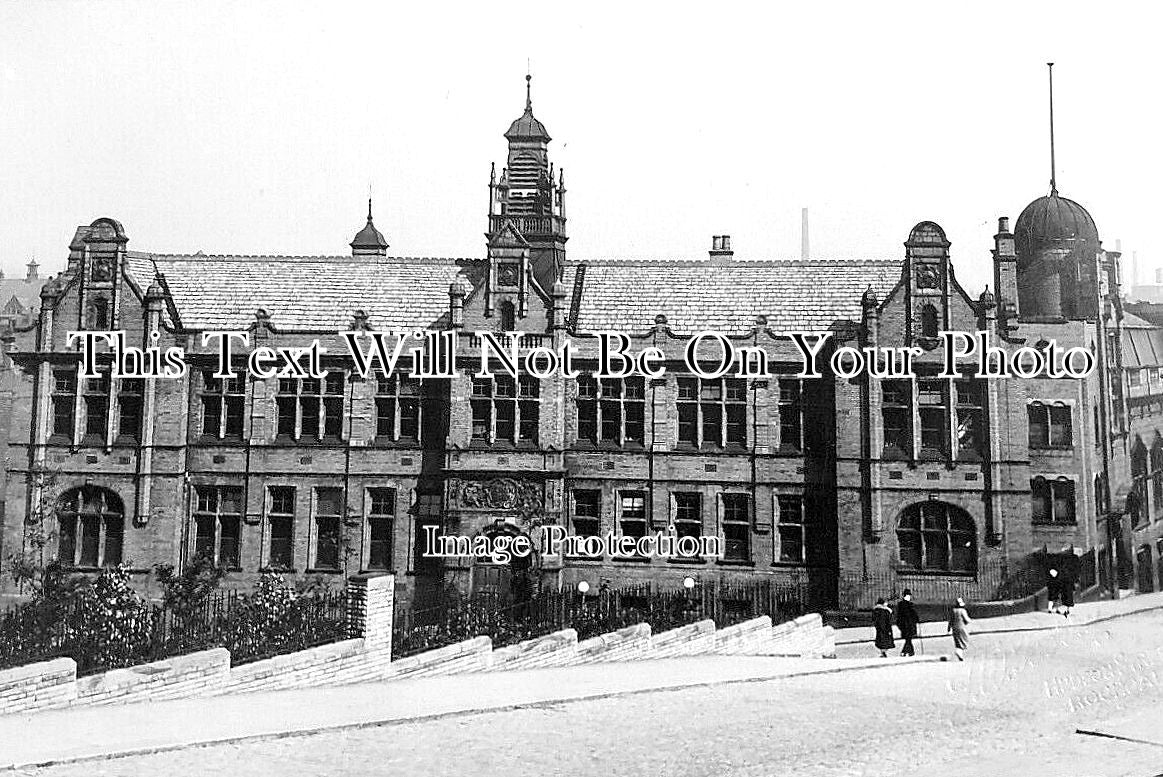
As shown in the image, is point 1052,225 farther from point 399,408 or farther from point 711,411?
point 399,408

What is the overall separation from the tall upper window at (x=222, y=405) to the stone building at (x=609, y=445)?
0.06 meters

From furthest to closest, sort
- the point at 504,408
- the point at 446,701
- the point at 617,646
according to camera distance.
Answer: the point at 504,408 < the point at 617,646 < the point at 446,701

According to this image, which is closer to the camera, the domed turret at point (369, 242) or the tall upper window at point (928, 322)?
the tall upper window at point (928, 322)

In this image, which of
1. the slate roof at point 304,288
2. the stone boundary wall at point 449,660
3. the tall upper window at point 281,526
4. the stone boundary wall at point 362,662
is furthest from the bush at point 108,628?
the slate roof at point 304,288

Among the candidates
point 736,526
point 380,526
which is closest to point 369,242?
point 380,526

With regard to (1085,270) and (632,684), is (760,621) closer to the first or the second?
(632,684)

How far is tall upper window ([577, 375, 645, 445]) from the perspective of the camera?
27906mm

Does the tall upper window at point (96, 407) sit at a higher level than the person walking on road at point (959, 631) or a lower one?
higher

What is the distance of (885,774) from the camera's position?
1187 cm

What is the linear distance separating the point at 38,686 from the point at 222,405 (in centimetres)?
1550

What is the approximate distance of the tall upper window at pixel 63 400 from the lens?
91.7ft

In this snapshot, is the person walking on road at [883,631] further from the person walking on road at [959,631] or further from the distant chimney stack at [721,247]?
the distant chimney stack at [721,247]

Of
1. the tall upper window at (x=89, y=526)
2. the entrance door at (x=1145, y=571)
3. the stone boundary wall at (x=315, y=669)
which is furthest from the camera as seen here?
the tall upper window at (x=89, y=526)

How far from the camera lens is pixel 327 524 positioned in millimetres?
28234
